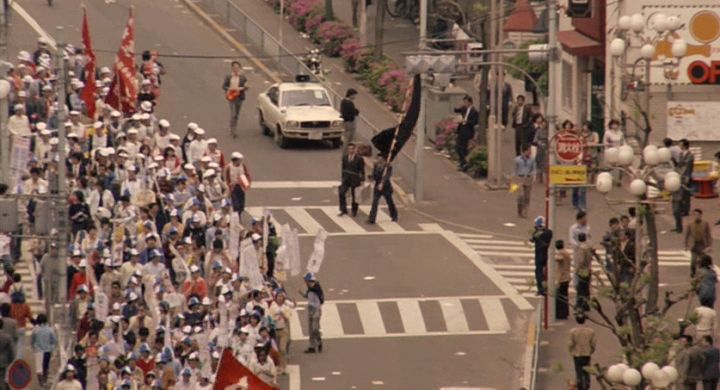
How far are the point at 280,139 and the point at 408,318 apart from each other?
48.3ft

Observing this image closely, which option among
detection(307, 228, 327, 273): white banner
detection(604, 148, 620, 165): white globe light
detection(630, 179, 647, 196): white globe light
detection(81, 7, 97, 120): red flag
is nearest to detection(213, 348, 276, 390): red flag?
detection(604, 148, 620, 165): white globe light

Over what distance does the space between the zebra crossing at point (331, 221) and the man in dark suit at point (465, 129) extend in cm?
410

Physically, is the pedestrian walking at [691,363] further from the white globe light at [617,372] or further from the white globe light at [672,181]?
the white globe light at [617,372]

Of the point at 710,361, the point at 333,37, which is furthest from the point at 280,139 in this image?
the point at 710,361

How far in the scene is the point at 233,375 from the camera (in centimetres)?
3272

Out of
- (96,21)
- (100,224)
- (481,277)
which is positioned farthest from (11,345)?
(96,21)

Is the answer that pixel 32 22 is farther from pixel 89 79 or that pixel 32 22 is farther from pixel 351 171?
pixel 89 79

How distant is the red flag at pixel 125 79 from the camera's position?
1960 inches

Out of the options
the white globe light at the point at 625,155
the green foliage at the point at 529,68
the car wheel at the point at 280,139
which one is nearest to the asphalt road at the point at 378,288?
the car wheel at the point at 280,139

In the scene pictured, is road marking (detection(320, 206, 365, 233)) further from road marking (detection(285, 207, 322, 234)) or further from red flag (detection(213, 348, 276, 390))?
red flag (detection(213, 348, 276, 390))

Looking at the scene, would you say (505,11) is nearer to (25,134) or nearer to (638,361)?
(25,134)

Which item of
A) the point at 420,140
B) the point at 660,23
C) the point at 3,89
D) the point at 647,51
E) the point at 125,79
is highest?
the point at 660,23

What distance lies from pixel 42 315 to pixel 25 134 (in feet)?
30.5

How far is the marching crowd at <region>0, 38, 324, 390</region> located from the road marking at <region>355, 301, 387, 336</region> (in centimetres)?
173
